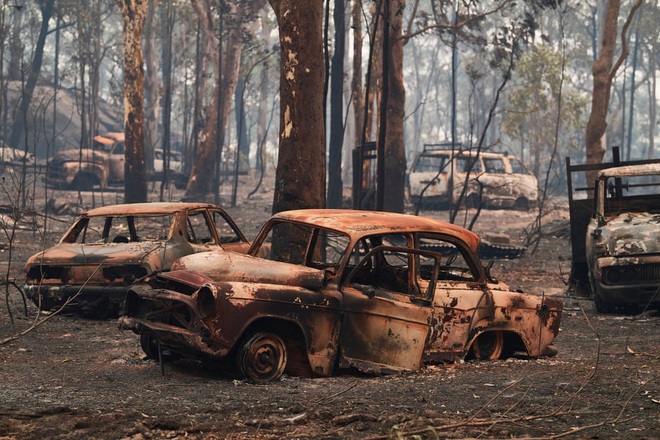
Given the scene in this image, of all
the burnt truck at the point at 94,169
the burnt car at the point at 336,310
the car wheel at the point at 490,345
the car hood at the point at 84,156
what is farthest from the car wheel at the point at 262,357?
the car hood at the point at 84,156

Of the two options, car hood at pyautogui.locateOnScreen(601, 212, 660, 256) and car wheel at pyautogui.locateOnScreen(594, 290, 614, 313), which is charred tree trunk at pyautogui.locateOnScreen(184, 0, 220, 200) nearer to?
car wheel at pyautogui.locateOnScreen(594, 290, 614, 313)

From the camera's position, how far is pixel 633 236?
10.4m

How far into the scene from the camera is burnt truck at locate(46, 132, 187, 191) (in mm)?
30812

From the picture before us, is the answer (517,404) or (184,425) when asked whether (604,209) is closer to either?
(517,404)

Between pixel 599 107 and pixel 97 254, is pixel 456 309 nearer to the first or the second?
pixel 97 254

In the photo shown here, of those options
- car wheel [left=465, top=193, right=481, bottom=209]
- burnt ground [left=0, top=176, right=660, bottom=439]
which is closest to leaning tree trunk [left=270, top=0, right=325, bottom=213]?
burnt ground [left=0, top=176, right=660, bottom=439]

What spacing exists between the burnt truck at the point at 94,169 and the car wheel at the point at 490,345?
2239cm

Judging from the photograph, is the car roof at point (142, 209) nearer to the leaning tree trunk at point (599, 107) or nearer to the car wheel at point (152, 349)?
the car wheel at point (152, 349)

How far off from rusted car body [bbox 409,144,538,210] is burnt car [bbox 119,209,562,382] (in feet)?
59.4

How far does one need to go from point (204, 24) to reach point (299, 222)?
3047 cm

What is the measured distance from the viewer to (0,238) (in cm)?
2061

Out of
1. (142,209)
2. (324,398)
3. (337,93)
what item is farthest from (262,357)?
→ (337,93)

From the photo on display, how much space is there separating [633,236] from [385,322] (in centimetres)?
446

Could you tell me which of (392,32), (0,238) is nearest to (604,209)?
(392,32)
